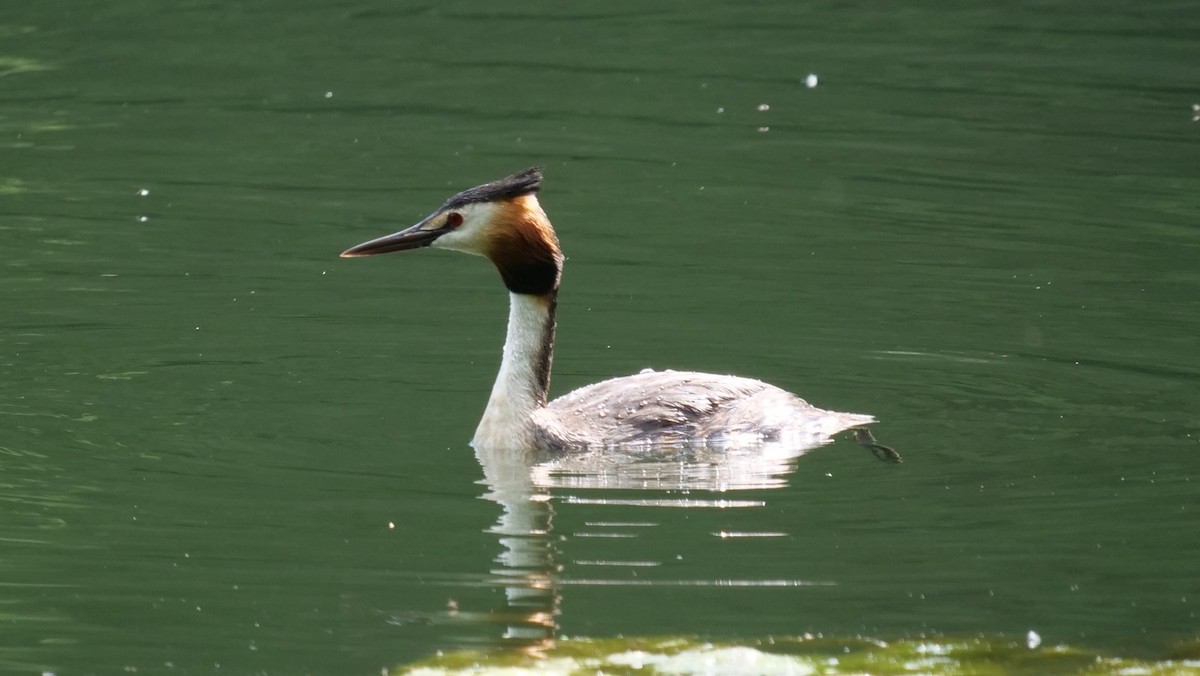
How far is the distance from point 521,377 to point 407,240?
84 centimetres

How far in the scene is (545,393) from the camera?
9.42 m

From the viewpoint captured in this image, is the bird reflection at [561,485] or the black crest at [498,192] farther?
the black crest at [498,192]

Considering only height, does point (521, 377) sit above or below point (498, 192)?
below

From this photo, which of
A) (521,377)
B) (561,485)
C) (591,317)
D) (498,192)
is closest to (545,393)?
(521,377)

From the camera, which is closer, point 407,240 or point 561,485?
point 561,485

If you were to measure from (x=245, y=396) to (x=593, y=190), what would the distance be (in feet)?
18.2

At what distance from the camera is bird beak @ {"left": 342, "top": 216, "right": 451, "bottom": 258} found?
30.0 ft

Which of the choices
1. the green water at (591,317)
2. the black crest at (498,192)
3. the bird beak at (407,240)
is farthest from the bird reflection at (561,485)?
the black crest at (498,192)

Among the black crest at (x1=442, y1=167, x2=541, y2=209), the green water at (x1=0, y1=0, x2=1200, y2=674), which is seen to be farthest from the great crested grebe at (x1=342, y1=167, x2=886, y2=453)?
the green water at (x1=0, y1=0, x2=1200, y2=674)

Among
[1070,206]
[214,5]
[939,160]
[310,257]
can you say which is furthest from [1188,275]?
[214,5]

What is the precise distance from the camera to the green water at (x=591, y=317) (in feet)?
23.2

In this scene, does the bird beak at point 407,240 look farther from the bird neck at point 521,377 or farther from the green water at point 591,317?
the green water at point 591,317

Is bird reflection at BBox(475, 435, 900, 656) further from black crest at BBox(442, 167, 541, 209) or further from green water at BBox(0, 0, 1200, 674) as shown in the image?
black crest at BBox(442, 167, 541, 209)

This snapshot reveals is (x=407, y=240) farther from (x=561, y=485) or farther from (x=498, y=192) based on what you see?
(x=561, y=485)
